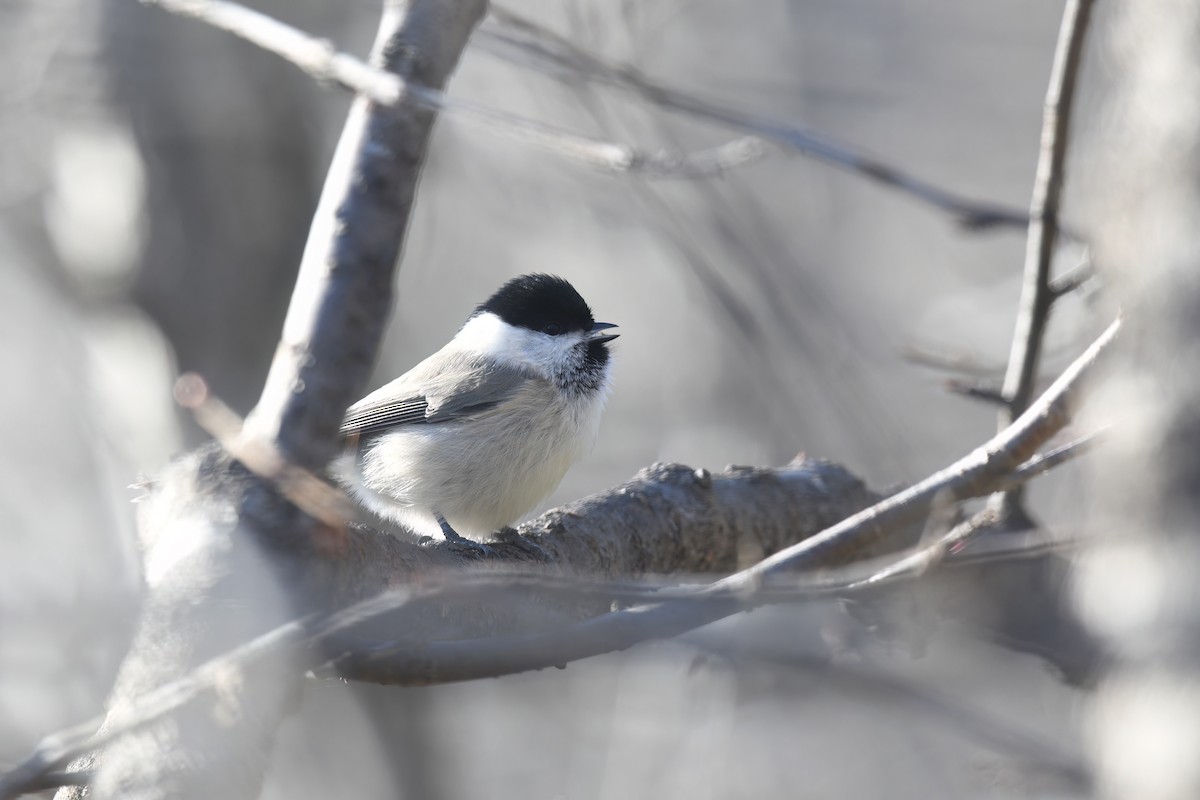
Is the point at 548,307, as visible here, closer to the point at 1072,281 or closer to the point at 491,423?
the point at 491,423

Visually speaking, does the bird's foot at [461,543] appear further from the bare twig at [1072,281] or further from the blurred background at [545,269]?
the bare twig at [1072,281]

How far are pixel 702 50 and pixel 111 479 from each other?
5026 mm

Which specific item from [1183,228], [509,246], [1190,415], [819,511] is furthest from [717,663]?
[509,246]

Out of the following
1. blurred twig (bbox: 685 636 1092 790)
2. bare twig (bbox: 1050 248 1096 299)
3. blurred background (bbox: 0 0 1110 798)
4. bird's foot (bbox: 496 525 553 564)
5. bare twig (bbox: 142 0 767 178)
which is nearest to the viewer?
blurred twig (bbox: 685 636 1092 790)

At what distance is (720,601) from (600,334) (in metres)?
3.01

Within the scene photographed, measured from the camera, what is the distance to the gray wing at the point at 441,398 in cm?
371

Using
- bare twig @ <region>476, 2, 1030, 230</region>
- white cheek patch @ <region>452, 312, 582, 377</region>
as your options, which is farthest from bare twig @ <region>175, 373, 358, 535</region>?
white cheek patch @ <region>452, 312, 582, 377</region>

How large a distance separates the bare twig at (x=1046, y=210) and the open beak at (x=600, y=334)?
1785 mm

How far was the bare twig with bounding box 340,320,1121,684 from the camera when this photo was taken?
3.85 feet

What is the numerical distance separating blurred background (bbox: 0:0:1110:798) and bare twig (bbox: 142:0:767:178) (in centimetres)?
151

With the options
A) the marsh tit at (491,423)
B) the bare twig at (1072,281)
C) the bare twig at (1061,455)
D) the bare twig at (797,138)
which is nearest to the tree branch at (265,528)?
the bare twig at (797,138)

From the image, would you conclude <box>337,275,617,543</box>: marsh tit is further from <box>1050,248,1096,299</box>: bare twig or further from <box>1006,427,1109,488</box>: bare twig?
<box>1006,427,1109,488</box>: bare twig

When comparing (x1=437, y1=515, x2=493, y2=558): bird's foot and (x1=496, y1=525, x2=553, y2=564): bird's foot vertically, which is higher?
(x1=496, y1=525, x2=553, y2=564): bird's foot

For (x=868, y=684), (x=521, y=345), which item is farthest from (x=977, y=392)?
(x=521, y=345)
